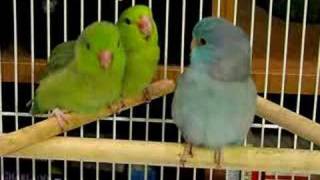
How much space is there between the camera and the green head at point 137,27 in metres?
0.94

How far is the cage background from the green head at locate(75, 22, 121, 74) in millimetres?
152

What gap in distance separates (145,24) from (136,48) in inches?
1.6

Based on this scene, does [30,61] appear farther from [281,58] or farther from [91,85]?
[281,58]

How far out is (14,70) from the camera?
3.57ft

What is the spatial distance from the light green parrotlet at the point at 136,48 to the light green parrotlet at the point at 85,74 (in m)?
0.02

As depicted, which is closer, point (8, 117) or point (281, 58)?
point (281, 58)

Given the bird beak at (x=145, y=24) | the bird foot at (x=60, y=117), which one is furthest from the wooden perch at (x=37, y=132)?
the bird beak at (x=145, y=24)

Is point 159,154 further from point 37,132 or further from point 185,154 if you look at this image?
point 37,132

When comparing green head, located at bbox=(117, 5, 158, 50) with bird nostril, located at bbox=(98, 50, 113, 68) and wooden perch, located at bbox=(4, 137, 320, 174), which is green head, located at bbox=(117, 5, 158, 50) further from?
wooden perch, located at bbox=(4, 137, 320, 174)

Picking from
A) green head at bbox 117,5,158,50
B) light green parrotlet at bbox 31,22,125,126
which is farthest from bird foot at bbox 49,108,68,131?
green head at bbox 117,5,158,50

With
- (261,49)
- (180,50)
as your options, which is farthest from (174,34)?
(261,49)

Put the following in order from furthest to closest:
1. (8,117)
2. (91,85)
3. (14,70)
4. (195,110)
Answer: (8,117)
(14,70)
(91,85)
(195,110)

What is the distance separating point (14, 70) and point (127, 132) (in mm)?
254

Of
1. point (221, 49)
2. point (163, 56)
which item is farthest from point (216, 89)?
point (163, 56)
